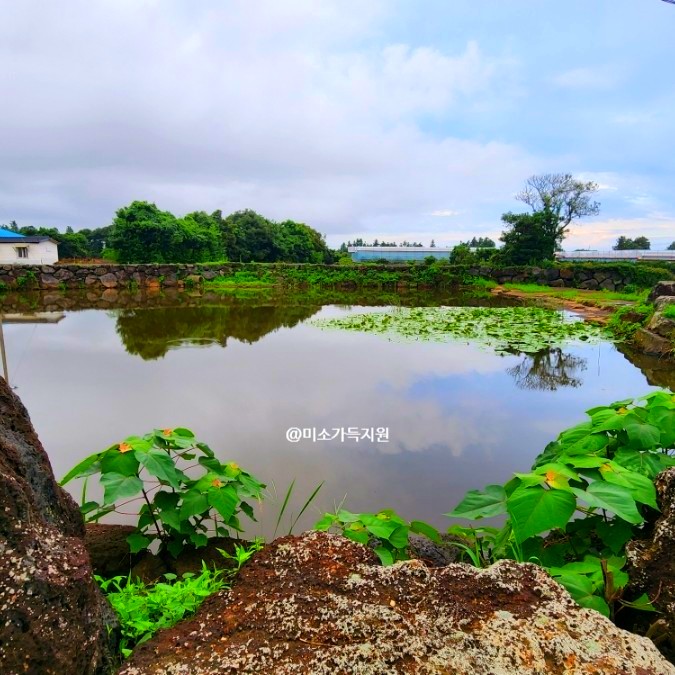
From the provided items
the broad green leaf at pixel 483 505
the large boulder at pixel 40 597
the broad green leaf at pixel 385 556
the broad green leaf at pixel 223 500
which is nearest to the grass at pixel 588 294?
the broad green leaf at pixel 483 505

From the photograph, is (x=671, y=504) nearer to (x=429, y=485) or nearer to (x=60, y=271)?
(x=429, y=485)

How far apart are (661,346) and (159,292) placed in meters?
14.0

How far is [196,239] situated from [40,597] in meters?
21.5

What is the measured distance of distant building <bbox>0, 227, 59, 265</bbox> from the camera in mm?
24109

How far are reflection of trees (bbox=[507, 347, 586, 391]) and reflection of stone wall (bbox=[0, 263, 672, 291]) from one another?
1165 cm

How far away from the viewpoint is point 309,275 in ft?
60.5

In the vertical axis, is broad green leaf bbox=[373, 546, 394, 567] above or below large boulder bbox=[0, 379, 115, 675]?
below

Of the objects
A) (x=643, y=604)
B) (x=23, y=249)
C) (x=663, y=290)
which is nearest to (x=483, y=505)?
(x=643, y=604)

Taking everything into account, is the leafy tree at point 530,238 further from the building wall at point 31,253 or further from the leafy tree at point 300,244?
the building wall at point 31,253

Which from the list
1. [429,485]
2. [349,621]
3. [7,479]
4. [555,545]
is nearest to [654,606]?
[555,545]

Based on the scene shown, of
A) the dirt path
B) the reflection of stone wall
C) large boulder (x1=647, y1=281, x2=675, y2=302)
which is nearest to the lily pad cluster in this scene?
the dirt path

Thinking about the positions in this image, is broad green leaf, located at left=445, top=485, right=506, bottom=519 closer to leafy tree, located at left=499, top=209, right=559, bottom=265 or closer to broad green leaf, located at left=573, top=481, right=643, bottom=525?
broad green leaf, located at left=573, top=481, right=643, bottom=525

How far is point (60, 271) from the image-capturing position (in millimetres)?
16125

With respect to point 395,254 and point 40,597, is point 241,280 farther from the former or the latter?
point 395,254
